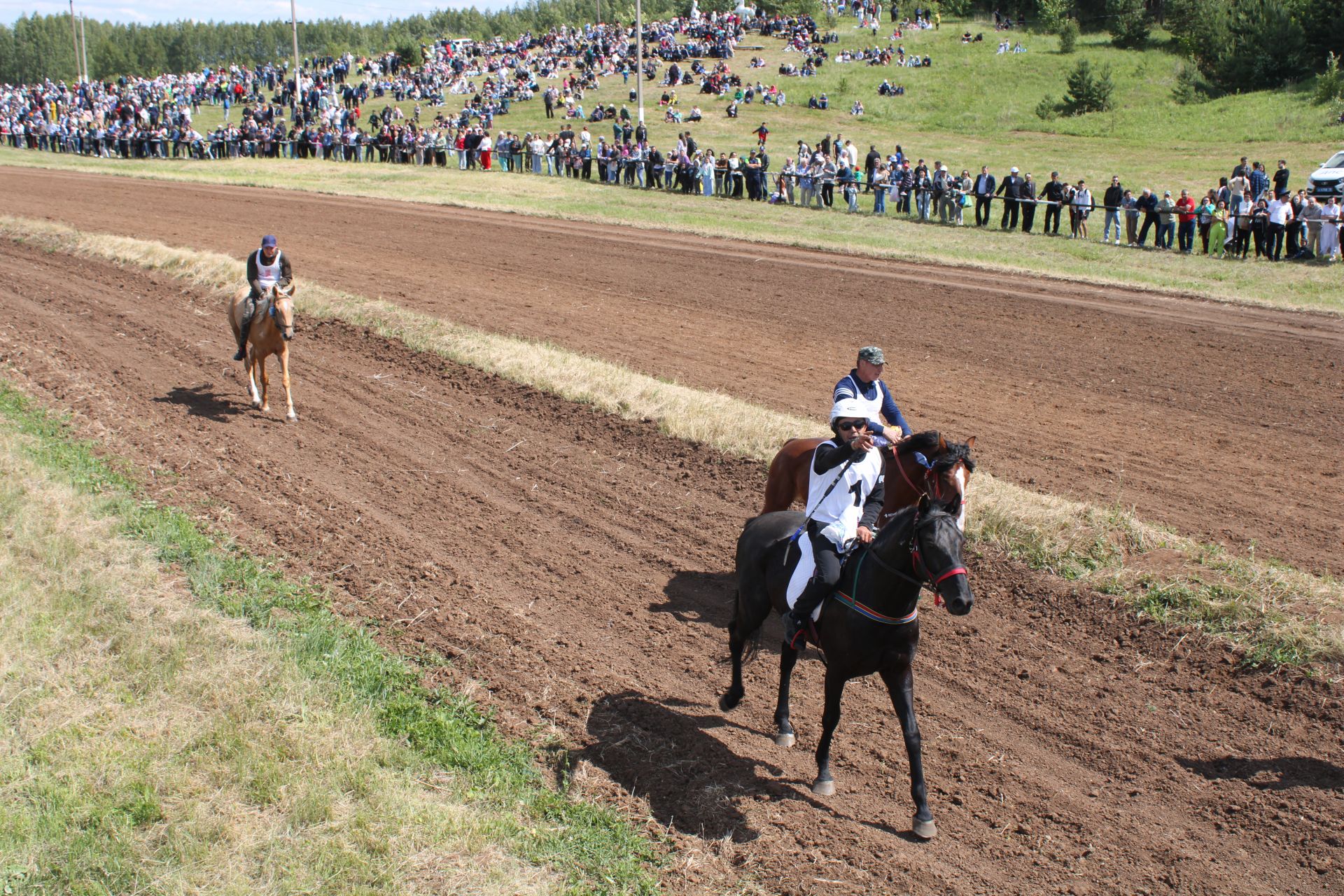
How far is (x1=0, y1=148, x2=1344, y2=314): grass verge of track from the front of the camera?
23938 millimetres

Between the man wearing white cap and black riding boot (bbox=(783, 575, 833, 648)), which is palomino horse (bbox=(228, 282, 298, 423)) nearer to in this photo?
black riding boot (bbox=(783, 575, 833, 648))

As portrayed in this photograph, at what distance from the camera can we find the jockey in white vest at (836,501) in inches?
268

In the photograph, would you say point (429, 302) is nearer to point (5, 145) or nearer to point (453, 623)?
point (453, 623)

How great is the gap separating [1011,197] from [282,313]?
22.6 meters

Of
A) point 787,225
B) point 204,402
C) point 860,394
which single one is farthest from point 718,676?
point 787,225

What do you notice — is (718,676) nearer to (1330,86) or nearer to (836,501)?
(836,501)

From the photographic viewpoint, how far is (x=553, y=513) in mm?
11328

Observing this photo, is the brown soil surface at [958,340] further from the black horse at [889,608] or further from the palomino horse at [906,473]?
the black horse at [889,608]

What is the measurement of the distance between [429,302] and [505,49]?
61465 mm

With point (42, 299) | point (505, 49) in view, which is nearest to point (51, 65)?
A: point (505, 49)

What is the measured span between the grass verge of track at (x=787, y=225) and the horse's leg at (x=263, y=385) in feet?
51.4

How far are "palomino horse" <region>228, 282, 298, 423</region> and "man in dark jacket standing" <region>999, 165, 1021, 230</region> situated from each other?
22112 mm

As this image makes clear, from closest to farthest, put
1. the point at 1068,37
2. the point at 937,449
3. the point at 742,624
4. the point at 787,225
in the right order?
the point at 742,624 < the point at 937,449 < the point at 787,225 < the point at 1068,37

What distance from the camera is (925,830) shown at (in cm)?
650
